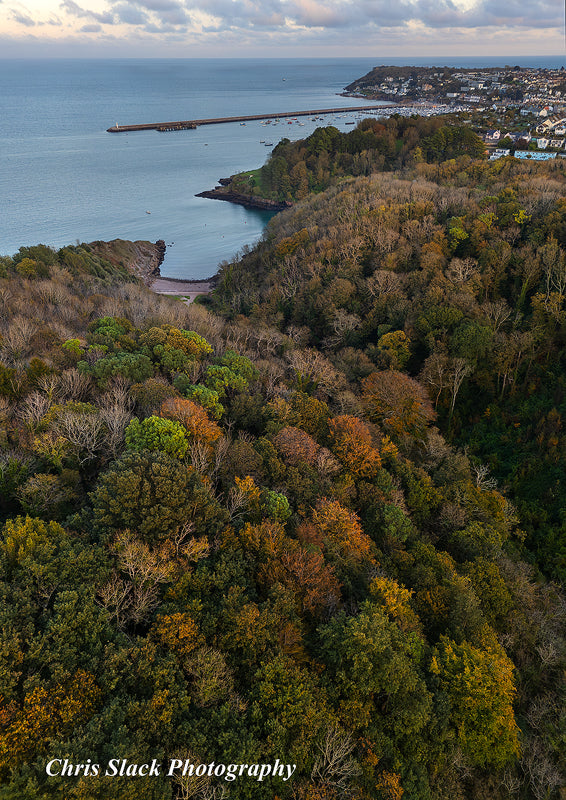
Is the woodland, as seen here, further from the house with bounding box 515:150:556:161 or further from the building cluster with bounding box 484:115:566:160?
the building cluster with bounding box 484:115:566:160

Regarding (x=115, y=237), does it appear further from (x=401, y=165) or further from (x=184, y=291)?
(x=401, y=165)

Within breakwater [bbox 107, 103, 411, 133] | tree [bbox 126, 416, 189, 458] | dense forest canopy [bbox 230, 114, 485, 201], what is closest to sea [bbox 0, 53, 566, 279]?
breakwater [bbox 107, 103, 411, 133]

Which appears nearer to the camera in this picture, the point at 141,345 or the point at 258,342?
the point at 141,345

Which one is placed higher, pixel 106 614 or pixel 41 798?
pixel 106 614

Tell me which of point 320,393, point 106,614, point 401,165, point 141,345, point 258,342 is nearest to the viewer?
point 106,614


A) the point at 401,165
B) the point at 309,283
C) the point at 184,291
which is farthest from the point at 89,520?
the point at 401,165

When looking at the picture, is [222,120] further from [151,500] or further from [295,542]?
[295,542]
